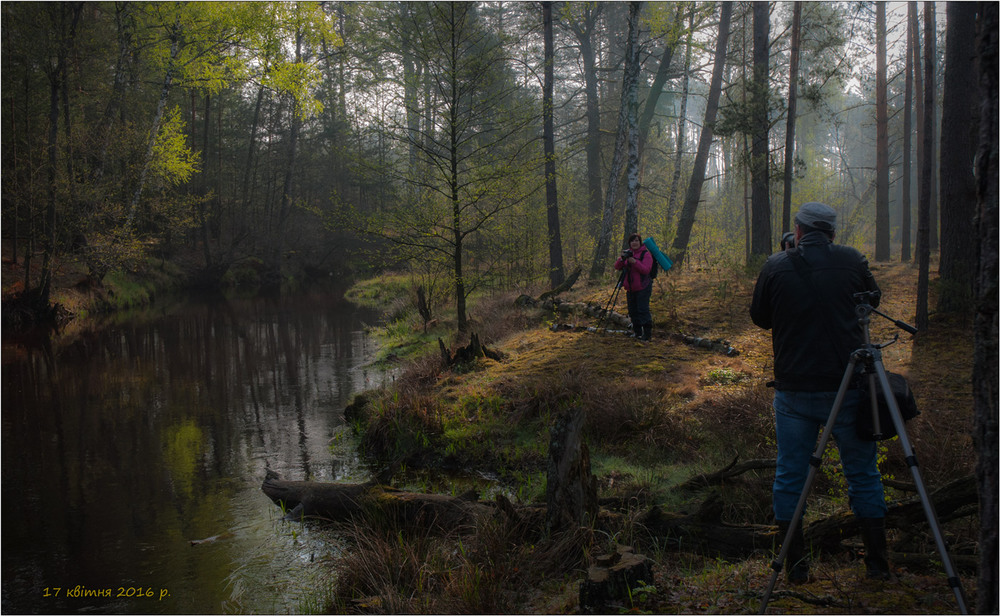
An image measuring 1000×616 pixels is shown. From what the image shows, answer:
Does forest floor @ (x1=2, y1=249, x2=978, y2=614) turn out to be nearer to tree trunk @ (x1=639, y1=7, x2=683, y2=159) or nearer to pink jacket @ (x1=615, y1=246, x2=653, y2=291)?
pink jacket @ (x1=615, y1=246, x2=653, y2=291)

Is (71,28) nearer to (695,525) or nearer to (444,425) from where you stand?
(444,425)

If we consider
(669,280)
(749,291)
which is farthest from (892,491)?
(669,280)

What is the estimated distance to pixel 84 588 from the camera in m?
5.24

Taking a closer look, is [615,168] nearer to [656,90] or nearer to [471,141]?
[656,90]

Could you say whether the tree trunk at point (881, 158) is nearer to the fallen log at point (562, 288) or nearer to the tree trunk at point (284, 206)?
the fallen log at point (562, 288)

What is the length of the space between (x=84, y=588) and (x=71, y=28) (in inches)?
753

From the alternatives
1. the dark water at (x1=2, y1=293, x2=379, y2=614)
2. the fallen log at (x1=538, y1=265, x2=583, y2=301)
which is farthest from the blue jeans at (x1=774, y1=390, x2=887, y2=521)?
the fallen log at (x1=538, y1=265, x2=583, y2=301)

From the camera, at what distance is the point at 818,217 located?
3.77 meters

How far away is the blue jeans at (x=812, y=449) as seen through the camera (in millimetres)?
3549

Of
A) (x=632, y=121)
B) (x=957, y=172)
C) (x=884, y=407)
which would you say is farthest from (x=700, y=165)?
(x=884, y=407)

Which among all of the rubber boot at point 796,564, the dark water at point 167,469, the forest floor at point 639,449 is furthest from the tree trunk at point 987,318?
the dark water at point 167,469

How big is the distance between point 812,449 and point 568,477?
5.22ft

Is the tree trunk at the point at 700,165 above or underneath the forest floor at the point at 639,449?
above

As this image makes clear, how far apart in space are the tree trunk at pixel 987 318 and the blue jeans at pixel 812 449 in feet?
3.45
